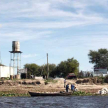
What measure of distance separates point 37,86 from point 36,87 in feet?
2.35

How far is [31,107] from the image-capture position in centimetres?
4206

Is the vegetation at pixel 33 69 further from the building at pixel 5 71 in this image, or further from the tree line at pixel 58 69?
the building at pixel 5 71

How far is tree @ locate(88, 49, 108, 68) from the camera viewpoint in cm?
11254

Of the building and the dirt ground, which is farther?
the building

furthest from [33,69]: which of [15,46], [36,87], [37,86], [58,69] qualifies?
[36,87]

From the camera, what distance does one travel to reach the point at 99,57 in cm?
11306

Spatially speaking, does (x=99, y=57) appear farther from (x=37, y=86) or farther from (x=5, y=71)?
(x=37, y=86)

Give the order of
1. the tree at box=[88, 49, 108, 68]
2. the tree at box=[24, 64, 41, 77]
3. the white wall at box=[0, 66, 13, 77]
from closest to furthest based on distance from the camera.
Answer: the white wall at box=[0, 66, 13, 77], the tree at box=[88, 49, 108, 68], the tree at box=[24, 64, 41, 77]

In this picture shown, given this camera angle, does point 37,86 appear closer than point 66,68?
Yes

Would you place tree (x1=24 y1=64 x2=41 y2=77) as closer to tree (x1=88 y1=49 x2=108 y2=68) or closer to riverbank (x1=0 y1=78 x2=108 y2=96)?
tree (x1=88 y1=49 x2=108 y2=68)

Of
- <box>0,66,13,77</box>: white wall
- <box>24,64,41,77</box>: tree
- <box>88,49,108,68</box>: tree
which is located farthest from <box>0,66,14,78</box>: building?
<box>88,49,108,68</box>: tree

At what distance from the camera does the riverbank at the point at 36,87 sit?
62006 millimetres

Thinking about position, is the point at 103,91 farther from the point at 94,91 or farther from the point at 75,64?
the point at 75,64

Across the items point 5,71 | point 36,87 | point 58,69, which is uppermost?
point 58,69
